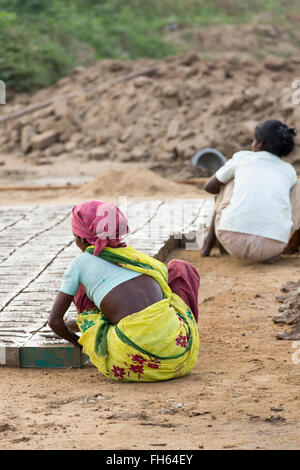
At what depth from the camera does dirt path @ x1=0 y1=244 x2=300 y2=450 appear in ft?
8.84

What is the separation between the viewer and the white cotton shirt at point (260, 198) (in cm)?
579

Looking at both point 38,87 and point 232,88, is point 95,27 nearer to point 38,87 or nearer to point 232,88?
point 38,87

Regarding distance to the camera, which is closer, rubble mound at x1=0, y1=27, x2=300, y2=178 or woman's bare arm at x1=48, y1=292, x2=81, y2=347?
woman's bare arm at x1=48, y1=292, x2=81, y2=347

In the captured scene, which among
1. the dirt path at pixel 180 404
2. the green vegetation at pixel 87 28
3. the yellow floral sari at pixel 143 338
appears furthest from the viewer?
the green vegetation at pixel 87 28

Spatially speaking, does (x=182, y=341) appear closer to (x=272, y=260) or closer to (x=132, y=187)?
(x=272, y=260)

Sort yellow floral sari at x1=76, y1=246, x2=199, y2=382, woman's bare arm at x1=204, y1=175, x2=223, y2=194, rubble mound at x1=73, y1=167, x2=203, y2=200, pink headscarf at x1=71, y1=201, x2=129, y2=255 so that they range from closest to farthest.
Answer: yellow floral sari at x1=76, y1=246, x2=199, y2=382
pink headscarf at x1=71, y1=201, x2=129, y2=255
woman's bare arm at x1=204, y1=175, x2=223, y2=194
rubble mound at x1=73, y1=167, x2=203, y2=200

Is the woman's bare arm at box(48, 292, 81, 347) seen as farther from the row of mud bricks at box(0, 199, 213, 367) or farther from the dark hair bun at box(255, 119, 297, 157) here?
the dark hair bun at box(255, 119, 297, 157)

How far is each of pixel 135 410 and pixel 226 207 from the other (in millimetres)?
3195

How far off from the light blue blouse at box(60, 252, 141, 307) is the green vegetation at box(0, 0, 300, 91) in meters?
13.4

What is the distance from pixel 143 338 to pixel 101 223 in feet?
1.99

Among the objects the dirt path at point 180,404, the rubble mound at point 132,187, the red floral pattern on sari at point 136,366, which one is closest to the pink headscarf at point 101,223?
the red floral pattern on sari at point 136,366

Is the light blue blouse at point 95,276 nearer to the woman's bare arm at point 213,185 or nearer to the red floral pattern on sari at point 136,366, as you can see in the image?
the red floral pattern on sari at point 136,366

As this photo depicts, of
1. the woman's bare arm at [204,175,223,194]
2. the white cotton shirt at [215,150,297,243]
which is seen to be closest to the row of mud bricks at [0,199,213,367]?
the woman's bare arm at [204,175,223,194]

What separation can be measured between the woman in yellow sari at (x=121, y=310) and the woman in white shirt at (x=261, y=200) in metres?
2.33
